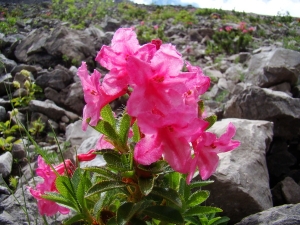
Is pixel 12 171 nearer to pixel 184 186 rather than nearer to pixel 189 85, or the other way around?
pixel 184 186

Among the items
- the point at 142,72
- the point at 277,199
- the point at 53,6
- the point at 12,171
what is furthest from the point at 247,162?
the point at 53,6

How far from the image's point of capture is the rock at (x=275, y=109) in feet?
12.4

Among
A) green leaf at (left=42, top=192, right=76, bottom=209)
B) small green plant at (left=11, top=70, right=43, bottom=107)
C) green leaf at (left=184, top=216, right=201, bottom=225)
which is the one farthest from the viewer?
small green plant at (left=11, top=70, right=43, bottom=107)

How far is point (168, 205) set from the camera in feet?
4.67

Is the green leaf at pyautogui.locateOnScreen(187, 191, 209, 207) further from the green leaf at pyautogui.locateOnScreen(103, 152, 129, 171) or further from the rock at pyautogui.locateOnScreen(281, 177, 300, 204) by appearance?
the rock at pyautogui.locateOnScreen(281, 177, 300, 204)

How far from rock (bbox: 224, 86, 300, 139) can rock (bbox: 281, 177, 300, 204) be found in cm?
100

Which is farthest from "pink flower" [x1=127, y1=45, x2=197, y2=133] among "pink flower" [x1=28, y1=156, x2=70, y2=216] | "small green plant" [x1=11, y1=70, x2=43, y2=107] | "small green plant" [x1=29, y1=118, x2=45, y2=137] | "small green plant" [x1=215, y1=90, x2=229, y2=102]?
"small green plant" [x1=215, y1=90, x2=229, y2=102]

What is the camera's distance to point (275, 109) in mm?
3848

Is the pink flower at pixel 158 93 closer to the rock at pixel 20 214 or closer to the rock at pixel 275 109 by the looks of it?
the rock at pixel 20 214

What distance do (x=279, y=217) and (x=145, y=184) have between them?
41.5 inches

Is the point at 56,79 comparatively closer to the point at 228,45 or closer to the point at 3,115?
the point at 3,115

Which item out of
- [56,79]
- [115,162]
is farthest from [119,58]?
[56,79]

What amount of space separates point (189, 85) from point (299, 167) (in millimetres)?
2872

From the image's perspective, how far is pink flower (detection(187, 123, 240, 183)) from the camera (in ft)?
4.15
